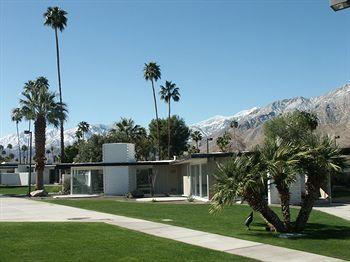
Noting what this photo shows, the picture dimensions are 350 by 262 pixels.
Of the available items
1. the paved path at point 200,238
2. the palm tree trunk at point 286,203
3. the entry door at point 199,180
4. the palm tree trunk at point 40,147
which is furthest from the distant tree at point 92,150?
the palm tree trunk at point 286,203

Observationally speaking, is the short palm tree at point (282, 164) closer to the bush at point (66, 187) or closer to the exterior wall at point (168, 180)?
the exterior wall at point (168, 180)

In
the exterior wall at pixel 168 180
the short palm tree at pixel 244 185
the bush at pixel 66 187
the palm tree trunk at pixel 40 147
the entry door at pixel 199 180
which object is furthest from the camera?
the bush at pixel 66 187

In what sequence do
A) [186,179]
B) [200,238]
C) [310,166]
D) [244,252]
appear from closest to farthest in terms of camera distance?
1. [244,252]
2. [200,238]
3. [310,166]
4. [186,179]

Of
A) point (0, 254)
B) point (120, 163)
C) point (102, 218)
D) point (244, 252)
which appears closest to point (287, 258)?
point (244, 252)

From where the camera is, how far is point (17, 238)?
51.6 ft

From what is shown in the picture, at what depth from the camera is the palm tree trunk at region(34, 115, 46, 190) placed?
46906mm

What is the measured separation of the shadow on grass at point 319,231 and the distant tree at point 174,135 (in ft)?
204

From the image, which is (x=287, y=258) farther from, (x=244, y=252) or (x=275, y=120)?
(x=275, y=120)

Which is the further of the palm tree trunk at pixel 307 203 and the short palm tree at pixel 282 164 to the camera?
the palm tree trunk at pixel 307 203

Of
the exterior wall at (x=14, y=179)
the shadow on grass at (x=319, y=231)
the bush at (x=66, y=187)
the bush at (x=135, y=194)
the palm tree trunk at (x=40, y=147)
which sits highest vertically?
the palm tree trunk at (x=40, y=147)

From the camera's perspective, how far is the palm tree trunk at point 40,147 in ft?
154

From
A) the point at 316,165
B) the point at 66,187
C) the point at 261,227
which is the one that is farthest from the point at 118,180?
the point at 316,165

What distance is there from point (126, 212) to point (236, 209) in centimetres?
557

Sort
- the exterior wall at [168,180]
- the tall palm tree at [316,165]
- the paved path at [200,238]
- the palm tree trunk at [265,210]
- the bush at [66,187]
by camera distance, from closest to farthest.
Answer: the paved path at [200,238]
the palm tree trunk at [265,210]
the tall palm tree at [316,165]
the exterior wall at [168,180]
the bush at [66,187]
